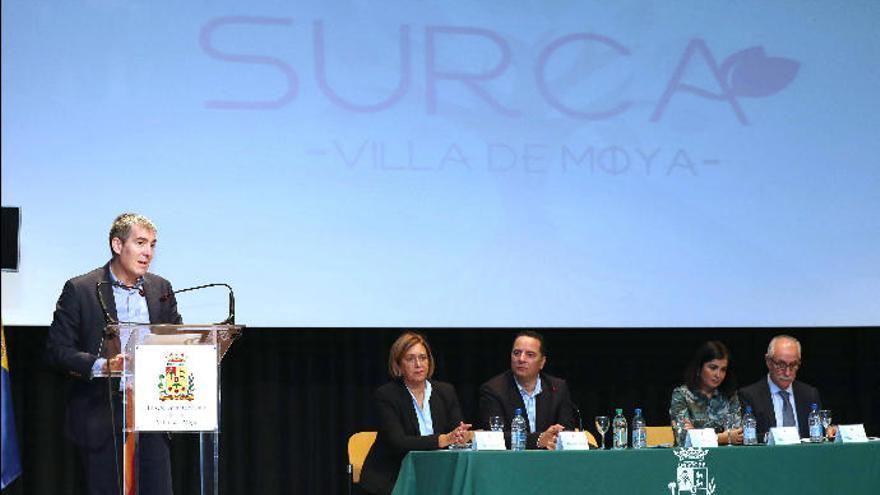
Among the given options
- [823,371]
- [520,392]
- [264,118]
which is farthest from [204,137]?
[823,371]

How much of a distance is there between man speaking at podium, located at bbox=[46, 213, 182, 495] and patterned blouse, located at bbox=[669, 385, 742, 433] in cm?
229

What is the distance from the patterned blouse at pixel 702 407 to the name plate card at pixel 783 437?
0.65m

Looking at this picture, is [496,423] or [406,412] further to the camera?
[406,412]

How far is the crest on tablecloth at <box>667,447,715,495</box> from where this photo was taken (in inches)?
167

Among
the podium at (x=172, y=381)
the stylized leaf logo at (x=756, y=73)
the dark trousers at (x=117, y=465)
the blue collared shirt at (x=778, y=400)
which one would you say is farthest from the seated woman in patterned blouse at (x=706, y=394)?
the podium at (x=172, y=381)

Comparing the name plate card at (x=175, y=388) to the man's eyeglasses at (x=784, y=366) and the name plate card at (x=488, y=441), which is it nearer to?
the name plate card at (x=488, y=441)

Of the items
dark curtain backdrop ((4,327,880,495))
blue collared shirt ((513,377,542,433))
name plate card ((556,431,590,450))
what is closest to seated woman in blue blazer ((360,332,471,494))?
blue collared shirt ((513,377,542,433))

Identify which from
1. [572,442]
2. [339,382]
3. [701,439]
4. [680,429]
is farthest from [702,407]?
[339,382]

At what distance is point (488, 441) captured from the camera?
430 centimetres

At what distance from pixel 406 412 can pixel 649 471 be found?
47.5 inches

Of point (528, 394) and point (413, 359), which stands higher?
point (413, 359)

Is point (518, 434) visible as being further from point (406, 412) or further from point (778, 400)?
point (778, 400)

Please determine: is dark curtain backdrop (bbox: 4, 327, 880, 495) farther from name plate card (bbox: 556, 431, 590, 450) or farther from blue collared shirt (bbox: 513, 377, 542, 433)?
name plate card (bbox: 556, 431, 590, 450)

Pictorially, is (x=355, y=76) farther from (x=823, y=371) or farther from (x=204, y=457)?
(x=823, y=371)
